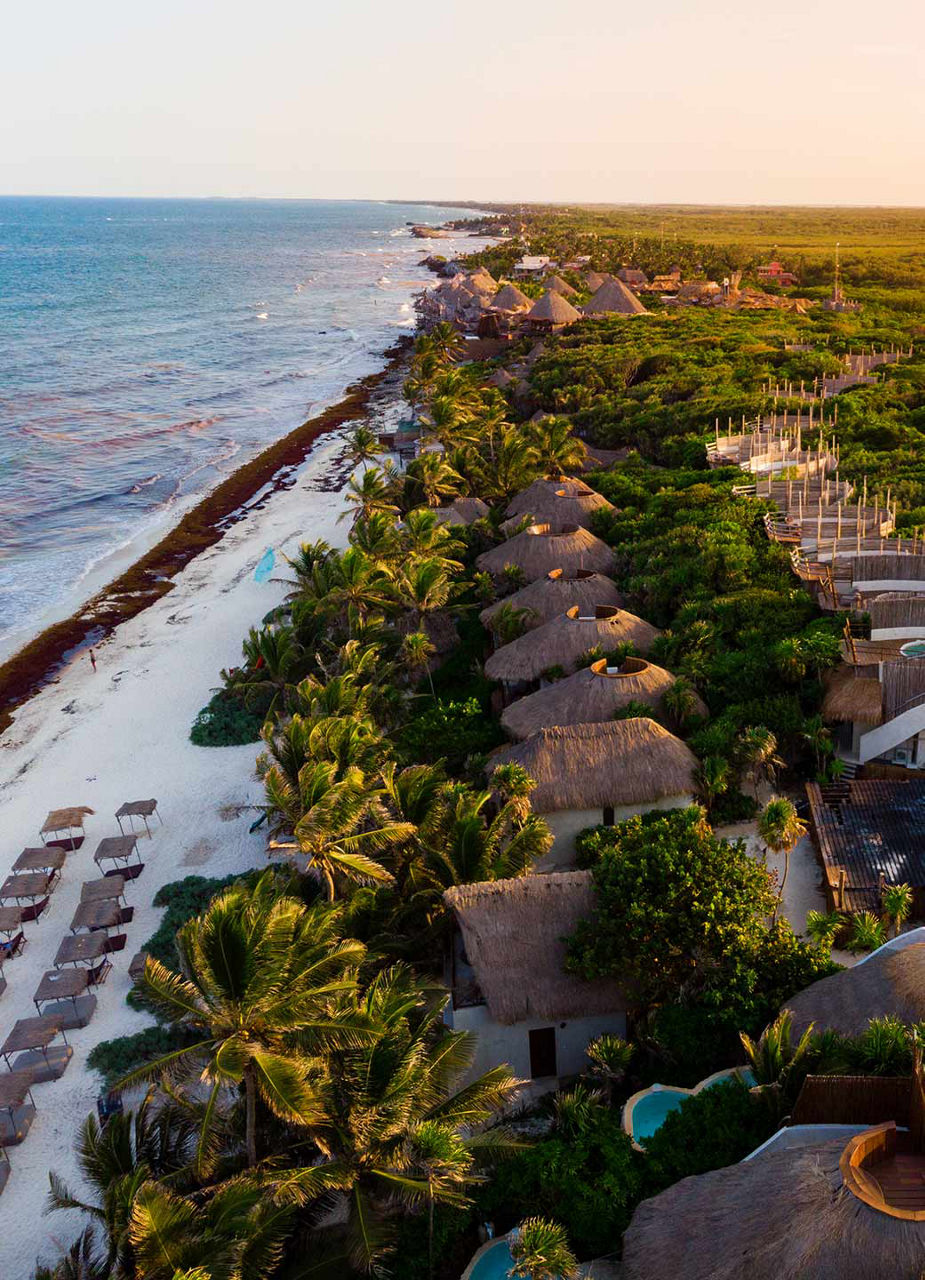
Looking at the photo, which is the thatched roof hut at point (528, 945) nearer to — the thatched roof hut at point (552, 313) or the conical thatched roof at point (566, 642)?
the conical thatched roof at point (566, 642)

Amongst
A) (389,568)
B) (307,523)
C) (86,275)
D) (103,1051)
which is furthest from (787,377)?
(86,275)

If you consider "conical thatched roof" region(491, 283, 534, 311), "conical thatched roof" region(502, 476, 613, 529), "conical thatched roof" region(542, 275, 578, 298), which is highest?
"conical thatched roof" region(542, 275, 578, 298)

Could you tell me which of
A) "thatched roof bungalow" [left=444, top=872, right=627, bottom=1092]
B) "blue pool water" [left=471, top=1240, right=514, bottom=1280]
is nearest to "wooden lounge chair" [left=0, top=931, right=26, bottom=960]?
"thatched roof bungalow" [left=444, top=872, right=627, bottom=1092]

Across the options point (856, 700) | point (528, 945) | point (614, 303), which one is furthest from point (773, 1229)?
point (614, 303)

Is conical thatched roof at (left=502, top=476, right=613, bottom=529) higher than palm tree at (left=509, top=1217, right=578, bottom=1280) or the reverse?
higher

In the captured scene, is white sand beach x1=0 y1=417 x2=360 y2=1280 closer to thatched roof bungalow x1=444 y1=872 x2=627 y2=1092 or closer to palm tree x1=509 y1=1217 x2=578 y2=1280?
thatched roof bungalow x1=444 y1=872 x2=627 y2=1092

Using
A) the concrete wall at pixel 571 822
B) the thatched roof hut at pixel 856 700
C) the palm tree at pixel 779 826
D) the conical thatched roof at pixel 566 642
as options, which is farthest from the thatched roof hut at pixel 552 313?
the palm tree at pixel 779 826
